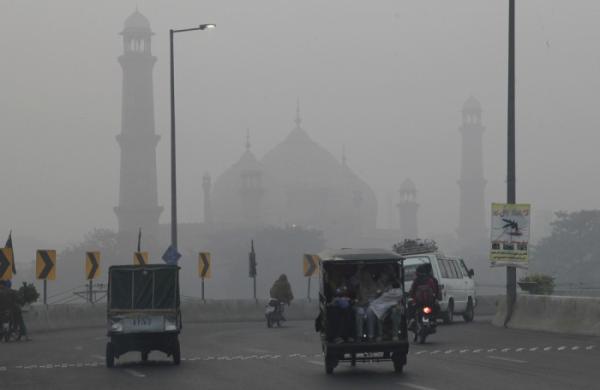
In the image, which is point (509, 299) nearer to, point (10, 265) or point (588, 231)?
point (10, 265)

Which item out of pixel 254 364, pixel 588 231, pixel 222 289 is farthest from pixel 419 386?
pixel 222 289

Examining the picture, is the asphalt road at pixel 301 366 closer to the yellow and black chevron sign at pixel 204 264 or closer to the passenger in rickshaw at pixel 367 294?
the passenger in rickshaw at pixel 367 294

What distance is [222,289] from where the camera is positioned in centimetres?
16150

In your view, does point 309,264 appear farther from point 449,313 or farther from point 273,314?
point 449,313

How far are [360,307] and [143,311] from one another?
4.54m

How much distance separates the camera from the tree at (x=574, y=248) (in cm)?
12581

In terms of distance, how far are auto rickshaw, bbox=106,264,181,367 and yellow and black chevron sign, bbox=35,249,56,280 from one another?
56.4 ft

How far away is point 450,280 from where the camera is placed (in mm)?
37562

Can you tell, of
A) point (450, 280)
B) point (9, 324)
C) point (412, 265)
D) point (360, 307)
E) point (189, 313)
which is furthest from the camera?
point (189, 313)

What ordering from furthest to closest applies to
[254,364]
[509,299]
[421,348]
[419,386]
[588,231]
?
[588,231] < [509,299] < [421,348] < [254,364] < [419,386]

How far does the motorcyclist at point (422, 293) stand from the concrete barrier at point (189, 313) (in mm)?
14958

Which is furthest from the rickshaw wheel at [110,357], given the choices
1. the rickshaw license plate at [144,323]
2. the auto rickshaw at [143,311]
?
the rickshaw license plate at [144,323]

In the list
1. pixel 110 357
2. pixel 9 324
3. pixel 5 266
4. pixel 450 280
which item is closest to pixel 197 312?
pixel 450 280

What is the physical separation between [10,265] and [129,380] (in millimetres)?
16403
